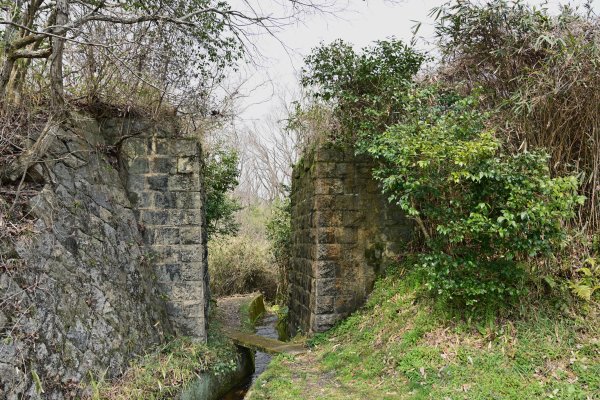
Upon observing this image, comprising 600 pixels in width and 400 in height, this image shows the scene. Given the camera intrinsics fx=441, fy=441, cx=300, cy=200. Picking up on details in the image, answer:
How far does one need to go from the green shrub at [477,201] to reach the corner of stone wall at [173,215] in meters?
2.69

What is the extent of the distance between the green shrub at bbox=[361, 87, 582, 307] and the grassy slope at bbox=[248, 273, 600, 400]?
1.37 feet

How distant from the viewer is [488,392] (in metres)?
4.09

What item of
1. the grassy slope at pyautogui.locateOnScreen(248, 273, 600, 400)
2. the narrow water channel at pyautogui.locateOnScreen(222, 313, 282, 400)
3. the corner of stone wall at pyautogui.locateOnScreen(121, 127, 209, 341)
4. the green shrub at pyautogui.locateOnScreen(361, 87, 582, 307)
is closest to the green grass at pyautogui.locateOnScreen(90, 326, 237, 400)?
the corner of stone wall at pyautogui.locateOnScreen(121, 127, 209, 341)

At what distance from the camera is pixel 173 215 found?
6020mm

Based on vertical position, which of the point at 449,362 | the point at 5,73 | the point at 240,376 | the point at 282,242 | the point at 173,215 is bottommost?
the point at 240,376

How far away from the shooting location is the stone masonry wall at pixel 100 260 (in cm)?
371

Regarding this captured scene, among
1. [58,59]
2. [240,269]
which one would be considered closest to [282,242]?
[240,269]

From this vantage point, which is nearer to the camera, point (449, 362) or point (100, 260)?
point (449, 362)

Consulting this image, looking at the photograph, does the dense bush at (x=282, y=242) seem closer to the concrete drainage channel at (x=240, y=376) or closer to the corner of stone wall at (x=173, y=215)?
the concrete drainage channel at (x=240, y=376)

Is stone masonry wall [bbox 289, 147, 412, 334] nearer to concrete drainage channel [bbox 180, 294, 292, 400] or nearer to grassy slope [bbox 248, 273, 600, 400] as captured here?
concrete drainage channel [bbox 180, 294, 292, 400]

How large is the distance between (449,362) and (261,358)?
4.86m

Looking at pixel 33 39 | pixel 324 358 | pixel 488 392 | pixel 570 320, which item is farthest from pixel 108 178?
pixel 570 320

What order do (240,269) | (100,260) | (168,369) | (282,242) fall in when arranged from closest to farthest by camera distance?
(100,260), (168,369), (282,242), (240,269)

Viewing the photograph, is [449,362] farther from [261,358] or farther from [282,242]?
[282,242]
